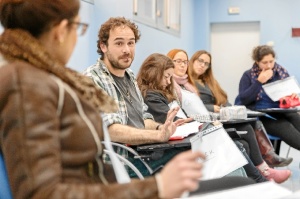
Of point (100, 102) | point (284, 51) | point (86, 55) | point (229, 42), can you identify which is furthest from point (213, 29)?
point (100, 102)

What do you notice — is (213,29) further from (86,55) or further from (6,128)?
(6,128)

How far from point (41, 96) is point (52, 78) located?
6 centimetres

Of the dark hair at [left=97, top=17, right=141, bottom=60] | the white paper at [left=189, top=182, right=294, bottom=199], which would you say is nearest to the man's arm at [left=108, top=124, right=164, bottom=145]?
the dark hair at [left=97, top=17, right=141, bottom=60]

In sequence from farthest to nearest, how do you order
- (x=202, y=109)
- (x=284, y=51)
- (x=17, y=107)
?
1. (x=284, y=51)
2. (x=202, y=109)
3. (x=17, y=107)

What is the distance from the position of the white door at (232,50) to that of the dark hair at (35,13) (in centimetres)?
738

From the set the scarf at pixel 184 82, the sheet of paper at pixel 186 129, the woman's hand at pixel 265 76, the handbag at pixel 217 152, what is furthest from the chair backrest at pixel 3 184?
the woman's hand at pixel 265 76

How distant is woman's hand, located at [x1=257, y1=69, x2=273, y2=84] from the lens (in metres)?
4.54

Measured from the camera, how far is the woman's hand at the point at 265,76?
454 centimetres

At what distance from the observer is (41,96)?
2.97 ft

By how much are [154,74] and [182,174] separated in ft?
7.67

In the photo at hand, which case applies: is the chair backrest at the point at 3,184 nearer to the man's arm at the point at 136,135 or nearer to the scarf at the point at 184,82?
the man's arm at the point at 136,135

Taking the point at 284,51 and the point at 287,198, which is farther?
the point at 284,51

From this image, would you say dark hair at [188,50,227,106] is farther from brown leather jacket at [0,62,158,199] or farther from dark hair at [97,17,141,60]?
brown leather jacket at [0,62,158,199]

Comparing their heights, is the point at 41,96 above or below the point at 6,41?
below
